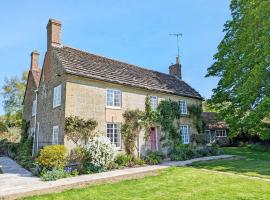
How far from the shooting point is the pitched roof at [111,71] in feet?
62.2

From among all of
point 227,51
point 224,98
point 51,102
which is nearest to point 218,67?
point 227,51

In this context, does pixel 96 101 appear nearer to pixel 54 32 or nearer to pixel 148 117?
pixel 148 117

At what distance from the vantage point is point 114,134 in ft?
64.0

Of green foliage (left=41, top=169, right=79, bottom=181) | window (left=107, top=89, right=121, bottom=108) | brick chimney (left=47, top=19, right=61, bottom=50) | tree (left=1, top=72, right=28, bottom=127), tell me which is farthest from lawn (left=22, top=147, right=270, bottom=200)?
tree (left=1, top=72, right=28, bottom=127)

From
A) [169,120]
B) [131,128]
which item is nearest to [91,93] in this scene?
[131,128]

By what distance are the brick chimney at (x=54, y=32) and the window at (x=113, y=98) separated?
6.71 meters

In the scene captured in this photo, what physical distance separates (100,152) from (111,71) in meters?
8.30

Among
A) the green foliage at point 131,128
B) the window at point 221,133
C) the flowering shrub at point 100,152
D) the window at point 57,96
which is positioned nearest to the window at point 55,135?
the window at point 57,96

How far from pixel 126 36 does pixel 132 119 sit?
7.72 m

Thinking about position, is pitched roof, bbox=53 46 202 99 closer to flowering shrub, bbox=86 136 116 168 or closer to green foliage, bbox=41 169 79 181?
flowering shrub, bbox=86 136 116 168

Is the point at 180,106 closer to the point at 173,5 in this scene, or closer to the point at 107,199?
the point at 173,5

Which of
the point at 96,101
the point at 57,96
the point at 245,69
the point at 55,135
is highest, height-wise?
the point at 245,69

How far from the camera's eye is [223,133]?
4078 cm

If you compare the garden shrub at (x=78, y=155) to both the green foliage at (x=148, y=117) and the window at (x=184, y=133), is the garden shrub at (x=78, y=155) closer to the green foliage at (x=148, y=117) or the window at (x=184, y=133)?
the green foliage at (x=148, y=117)
